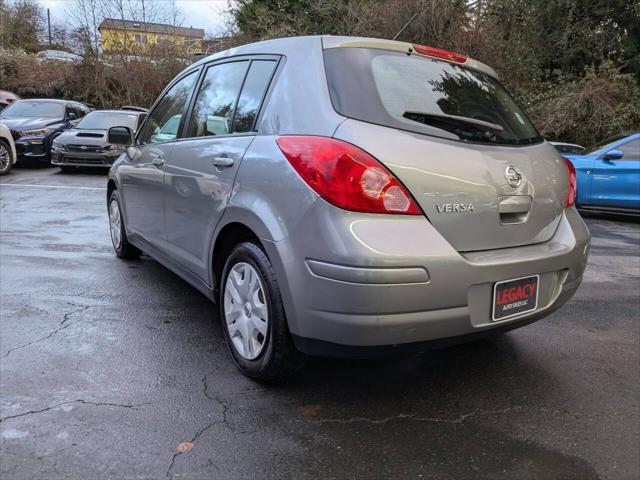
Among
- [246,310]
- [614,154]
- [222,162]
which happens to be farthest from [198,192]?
[614,154]

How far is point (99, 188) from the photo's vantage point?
10586mm

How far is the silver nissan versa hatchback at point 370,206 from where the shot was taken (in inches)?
94.4

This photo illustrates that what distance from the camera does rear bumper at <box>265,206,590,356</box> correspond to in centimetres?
234

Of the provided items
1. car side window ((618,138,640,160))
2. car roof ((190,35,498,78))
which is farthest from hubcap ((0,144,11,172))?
car side window ((618,138,640,160))

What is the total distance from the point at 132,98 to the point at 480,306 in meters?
21.0

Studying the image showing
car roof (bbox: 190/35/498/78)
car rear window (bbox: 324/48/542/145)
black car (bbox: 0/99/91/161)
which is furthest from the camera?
black car (bbox: 0/99/91/161)

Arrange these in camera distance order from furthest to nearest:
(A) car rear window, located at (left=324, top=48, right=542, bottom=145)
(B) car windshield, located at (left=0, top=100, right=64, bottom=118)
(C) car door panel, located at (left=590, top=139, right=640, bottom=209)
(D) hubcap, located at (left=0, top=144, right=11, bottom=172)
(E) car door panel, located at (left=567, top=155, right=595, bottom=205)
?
(B) car windshield, located at (left=0, top=100, right=64, bottom=118) < (D) hubcap, located at (left=0, top=144, right=11, bottom=172) < (E) car door panel, located at (left=567, top=155, right=595, bottom=205) < (C) car door panel, located at (left=590, top=139, right=640, bottom=209) < (A) car rear window, located at (left=324, top=48, right=542, bottom=145)

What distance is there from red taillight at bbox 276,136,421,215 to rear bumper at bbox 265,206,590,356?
0.06 m

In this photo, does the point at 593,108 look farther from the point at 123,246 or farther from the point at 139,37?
the point at 139,37

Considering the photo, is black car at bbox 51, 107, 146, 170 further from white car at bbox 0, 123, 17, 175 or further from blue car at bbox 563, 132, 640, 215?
blue car at bbox 563, 132, 640, 215

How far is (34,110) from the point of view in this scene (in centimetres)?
1381

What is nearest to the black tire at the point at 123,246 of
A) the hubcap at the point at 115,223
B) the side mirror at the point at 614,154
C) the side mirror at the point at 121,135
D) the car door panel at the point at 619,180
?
the hubcap at the point at 115,223

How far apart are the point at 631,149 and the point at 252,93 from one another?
742 centimetres

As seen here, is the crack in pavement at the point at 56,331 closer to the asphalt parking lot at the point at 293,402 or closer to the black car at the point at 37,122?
the asphalt parking lot at the point at 293,402
